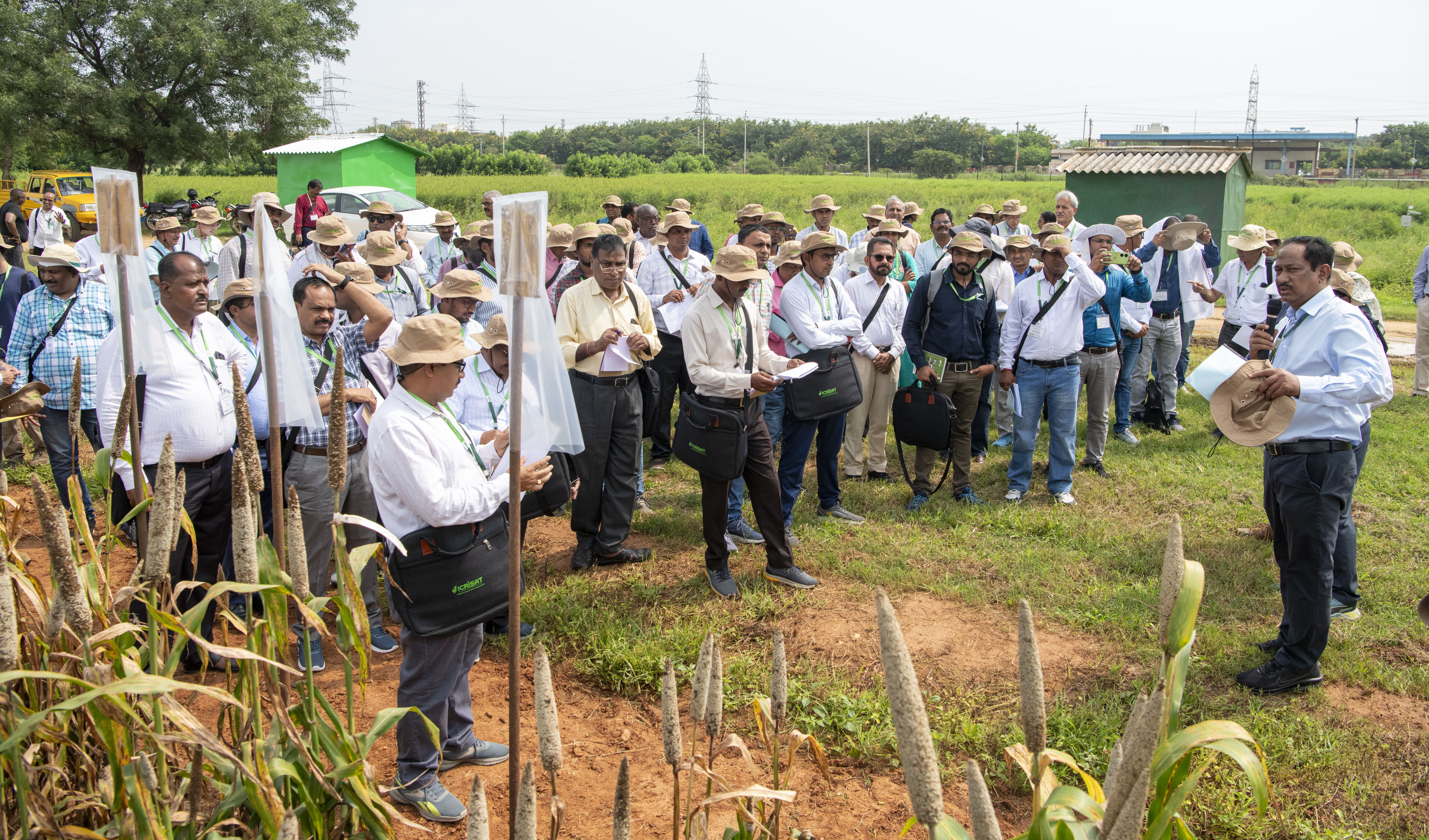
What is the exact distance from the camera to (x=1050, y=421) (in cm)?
774

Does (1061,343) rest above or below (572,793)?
above

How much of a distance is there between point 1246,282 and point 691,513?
20.5 ft

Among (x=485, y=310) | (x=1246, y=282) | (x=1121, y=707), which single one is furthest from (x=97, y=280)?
(x=1246, y=282)

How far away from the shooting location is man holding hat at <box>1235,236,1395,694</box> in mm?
4496

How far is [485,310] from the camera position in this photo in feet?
24.5

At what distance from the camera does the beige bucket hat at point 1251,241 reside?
905cm

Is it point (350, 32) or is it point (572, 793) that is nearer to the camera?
point (572, 793)

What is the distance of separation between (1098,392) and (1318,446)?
383 centimetres

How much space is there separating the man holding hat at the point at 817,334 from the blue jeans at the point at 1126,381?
3.60 m

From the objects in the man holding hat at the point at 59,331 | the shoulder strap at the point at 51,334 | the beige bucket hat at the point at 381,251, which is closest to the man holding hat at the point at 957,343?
the beige bucket hat at the point at 381,251

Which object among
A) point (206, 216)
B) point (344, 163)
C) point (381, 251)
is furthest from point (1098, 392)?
point (344, 163)

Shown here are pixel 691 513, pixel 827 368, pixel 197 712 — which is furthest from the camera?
pixel 691 513

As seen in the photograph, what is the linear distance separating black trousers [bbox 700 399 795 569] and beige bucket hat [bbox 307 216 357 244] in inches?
144

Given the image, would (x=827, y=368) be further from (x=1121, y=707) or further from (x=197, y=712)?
(x=197, y=712)
